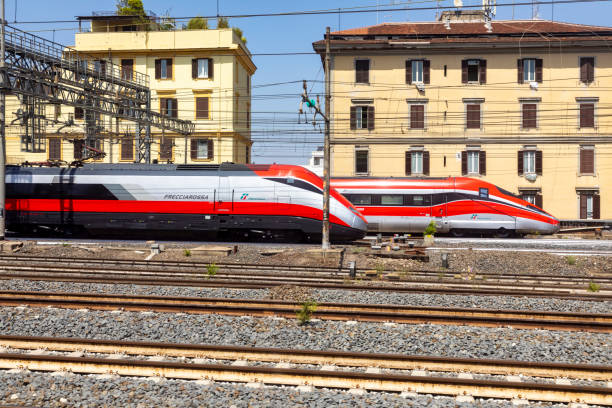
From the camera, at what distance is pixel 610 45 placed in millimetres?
38875

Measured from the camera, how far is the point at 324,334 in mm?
9266

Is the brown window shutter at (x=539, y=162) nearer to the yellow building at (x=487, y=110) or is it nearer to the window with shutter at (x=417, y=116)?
the yellow building at (x=487, y=110)

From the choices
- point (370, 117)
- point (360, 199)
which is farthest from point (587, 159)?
point (360, 199)

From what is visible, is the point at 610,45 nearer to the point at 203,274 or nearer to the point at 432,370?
the point at 203,274

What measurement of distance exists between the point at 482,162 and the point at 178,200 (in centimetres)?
2396

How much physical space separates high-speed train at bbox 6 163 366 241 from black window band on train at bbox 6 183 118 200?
4 cm

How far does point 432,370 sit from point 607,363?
2636 millimetres

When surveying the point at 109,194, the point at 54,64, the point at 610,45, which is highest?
the point at 610,45

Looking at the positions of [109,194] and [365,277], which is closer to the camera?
[365,277]

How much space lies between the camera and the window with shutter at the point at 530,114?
3934cm

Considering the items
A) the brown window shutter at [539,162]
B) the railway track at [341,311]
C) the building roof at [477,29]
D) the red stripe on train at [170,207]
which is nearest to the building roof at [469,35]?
the building roof at [477,29]

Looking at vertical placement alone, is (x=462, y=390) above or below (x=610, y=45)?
below

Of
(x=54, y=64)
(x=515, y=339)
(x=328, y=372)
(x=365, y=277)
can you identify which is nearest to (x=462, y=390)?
(x=328, y=372)

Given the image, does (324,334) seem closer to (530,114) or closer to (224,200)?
(224,200)
